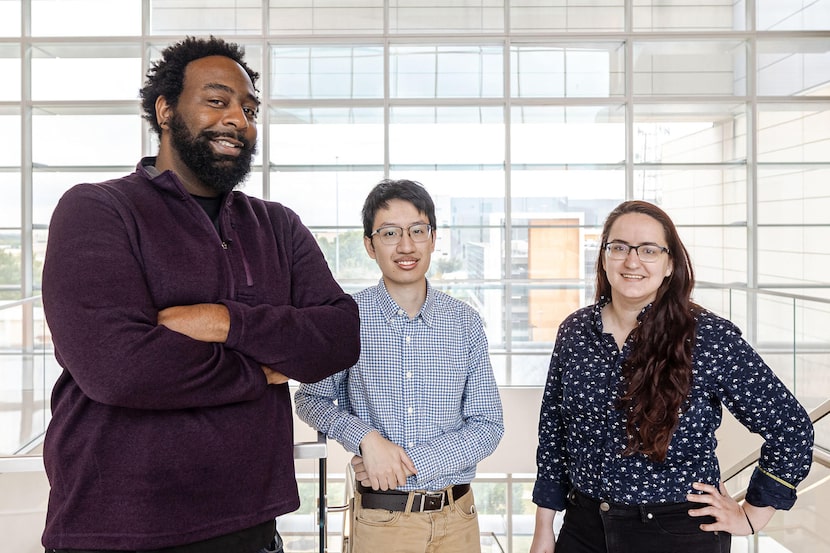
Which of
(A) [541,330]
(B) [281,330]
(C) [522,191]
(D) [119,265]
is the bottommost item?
(A) [541,330]

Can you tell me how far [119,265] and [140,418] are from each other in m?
0.31

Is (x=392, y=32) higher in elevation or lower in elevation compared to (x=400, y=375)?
higher

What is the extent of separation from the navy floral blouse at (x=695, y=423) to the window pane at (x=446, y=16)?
696cm

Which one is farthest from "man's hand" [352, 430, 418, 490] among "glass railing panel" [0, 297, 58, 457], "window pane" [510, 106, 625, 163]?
"window pane" [510, 106, 625, 163]

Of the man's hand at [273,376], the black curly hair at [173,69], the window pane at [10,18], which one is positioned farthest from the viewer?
the window pane at [10,18]

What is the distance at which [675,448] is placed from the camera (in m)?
1.97

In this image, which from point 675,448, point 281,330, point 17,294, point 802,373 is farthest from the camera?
point 17,294

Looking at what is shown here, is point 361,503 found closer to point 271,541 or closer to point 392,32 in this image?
point 271,541

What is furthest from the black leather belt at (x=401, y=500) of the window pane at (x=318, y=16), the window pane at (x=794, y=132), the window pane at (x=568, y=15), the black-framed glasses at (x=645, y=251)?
the window pane at (x=794, y=132)

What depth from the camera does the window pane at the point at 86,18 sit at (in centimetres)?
834

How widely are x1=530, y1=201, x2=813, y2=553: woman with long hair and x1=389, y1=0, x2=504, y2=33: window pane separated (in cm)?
682

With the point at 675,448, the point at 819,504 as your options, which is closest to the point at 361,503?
the point at 675,448

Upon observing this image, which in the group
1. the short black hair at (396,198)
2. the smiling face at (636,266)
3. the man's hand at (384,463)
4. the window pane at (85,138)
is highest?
the window pane at (85,138)

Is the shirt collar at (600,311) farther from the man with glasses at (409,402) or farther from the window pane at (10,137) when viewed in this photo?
the window pane at (10,137)
